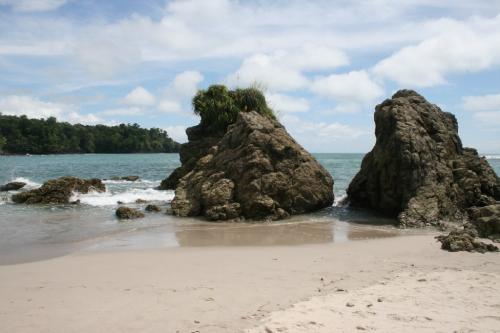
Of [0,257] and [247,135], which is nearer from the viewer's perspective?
[0,257]

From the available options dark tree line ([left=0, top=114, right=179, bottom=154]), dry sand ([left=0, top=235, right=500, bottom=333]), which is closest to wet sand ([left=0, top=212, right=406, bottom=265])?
dry sand ([left=0, top=235, right=500, bottom=333])

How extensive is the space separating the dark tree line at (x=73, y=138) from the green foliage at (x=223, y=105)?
9633 centimetres

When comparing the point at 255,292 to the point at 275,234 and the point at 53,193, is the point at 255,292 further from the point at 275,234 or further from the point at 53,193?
the point at 53,193

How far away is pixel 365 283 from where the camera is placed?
22.7 ft

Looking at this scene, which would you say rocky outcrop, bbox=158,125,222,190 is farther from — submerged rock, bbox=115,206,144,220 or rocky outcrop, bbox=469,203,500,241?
rocky outcrop, bbox=469,203,500,241

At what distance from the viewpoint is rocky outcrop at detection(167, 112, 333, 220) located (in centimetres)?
1512

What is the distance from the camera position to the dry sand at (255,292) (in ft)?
17.3

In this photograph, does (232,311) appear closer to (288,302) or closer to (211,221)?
(288,302)

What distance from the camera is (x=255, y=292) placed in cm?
648

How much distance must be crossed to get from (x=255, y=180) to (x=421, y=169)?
17.6 ft

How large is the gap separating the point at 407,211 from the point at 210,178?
6.76m

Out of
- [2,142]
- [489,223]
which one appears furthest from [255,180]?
[2,142]

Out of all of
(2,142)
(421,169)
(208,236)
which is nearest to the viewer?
(208,236)

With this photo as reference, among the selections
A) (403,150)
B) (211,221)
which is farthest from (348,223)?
(211,221)
